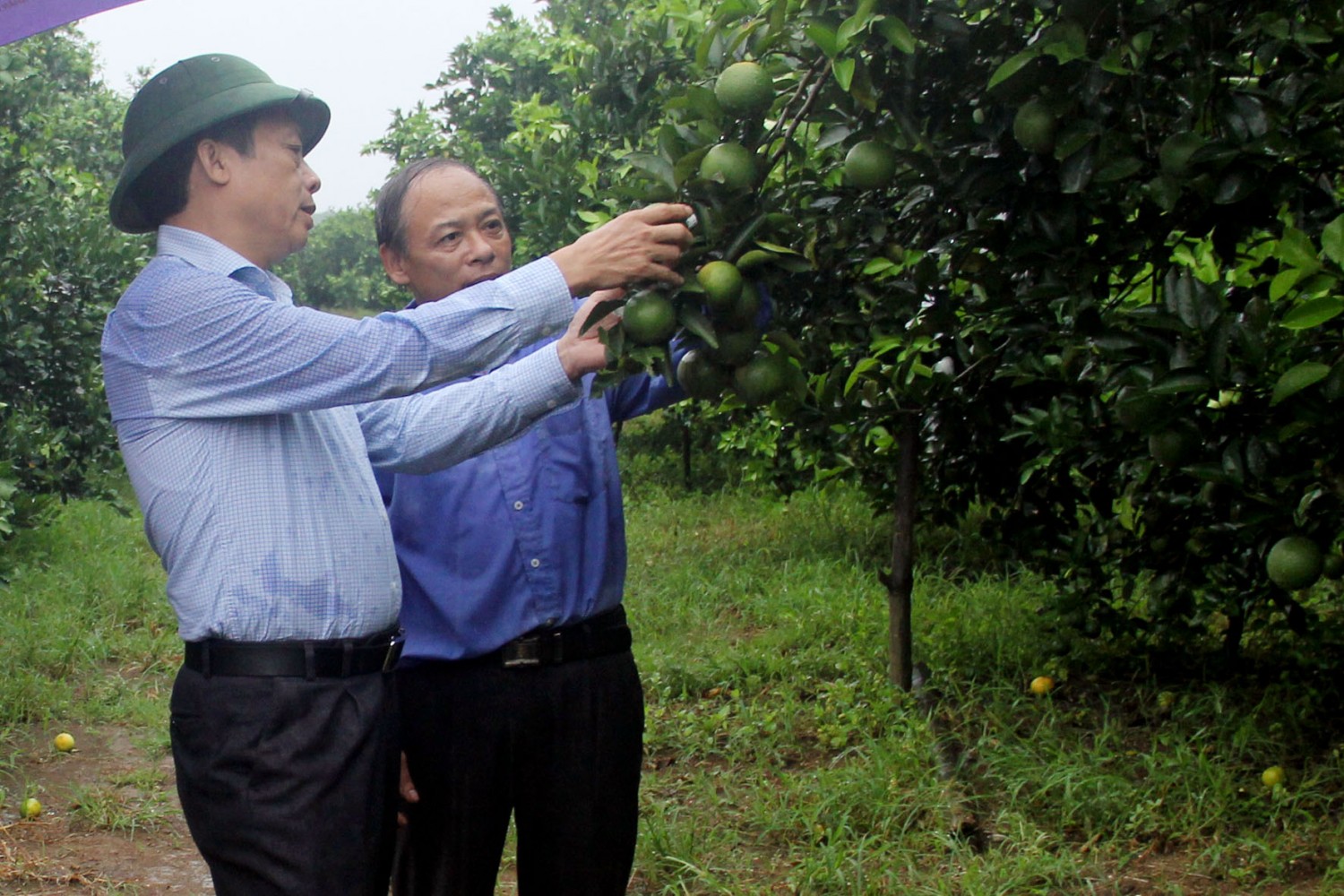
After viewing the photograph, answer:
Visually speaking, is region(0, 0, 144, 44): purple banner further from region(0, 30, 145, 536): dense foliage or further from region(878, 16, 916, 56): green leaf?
region(0, 30, 145, 536): dense foliage

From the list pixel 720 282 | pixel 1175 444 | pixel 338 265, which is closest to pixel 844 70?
pixel 720 282

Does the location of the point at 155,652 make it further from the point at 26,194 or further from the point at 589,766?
the point at 589,766

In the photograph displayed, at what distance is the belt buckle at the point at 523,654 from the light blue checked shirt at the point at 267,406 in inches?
13.1

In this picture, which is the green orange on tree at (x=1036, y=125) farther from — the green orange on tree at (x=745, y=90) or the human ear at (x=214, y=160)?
the human ear at (x=214, y=160)

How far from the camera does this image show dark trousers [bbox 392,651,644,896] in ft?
7.38

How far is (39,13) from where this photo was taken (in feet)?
6.35

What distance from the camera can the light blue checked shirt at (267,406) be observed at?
1822 mm

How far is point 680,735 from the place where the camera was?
4.32 m

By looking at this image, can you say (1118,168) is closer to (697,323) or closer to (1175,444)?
(1175,444)

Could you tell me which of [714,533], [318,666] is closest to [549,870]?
[318,666]

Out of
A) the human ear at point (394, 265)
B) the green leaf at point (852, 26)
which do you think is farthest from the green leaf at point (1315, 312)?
the human ear at point (394, 265)

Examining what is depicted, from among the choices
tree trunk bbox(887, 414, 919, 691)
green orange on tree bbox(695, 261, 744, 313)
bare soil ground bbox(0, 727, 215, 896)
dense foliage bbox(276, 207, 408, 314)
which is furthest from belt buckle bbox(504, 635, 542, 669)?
dense foliage bbox(276, 207, 408, 314)

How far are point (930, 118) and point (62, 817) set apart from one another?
3.42 m

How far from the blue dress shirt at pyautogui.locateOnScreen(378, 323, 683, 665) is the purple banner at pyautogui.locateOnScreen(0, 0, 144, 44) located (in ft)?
2.42
